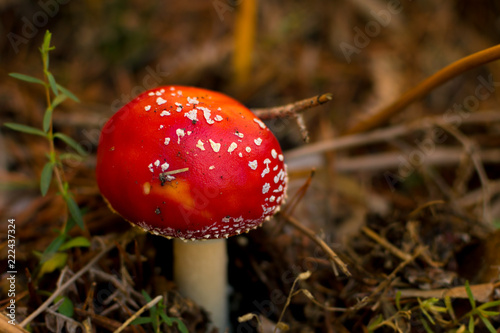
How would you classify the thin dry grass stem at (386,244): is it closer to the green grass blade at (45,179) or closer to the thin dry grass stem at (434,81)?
the thin dry grass stem at (434,81)

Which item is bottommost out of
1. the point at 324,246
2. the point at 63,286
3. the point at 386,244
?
the point at 386,244

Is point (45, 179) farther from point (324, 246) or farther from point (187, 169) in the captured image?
point (324, 246)

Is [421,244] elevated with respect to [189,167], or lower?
lower

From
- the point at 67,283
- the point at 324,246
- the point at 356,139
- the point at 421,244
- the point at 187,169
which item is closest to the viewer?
the point at 187,169

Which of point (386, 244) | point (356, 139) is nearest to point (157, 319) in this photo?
point (386, 244)

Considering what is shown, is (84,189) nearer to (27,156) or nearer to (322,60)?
(27,156)
